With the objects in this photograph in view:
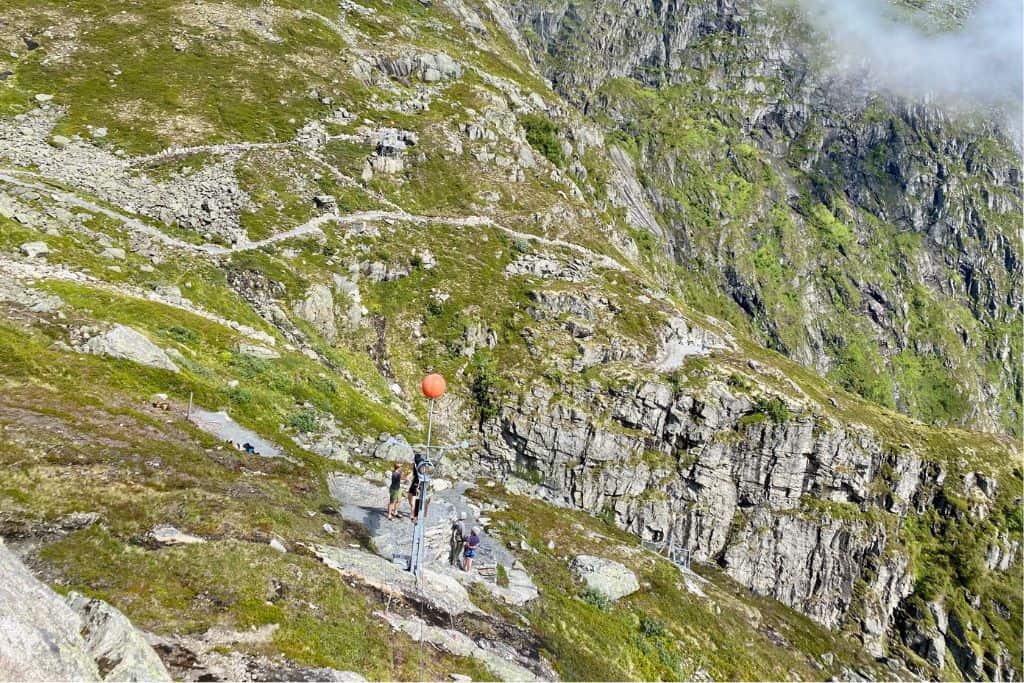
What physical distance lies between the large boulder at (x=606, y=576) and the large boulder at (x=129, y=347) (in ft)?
78.1

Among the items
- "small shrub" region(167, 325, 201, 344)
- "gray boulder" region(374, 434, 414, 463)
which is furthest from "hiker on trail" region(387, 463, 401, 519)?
"small shrub" region(167, 325, 201, 344)

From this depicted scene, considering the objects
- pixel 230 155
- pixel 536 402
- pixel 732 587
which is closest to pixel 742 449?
pixel 732 587

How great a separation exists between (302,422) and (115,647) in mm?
23407

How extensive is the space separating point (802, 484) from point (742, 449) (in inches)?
324

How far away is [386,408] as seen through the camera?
48531 mm

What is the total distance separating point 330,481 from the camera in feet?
84.2

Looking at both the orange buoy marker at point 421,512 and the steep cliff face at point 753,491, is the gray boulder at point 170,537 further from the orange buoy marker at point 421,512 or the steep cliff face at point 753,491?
the steep cliff face at point 753,491

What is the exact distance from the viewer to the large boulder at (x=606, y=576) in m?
27.4

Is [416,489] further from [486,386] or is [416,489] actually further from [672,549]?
[672,549]

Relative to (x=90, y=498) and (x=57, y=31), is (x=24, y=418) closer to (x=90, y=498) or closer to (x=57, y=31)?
(x=90, y=498)

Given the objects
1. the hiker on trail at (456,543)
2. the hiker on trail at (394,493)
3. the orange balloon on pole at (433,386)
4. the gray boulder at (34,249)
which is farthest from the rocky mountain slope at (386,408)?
the orange balloon on pole at (433,386)

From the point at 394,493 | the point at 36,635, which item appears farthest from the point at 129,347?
the point at 36,635

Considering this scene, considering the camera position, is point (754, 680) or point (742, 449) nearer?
point (754, 680)

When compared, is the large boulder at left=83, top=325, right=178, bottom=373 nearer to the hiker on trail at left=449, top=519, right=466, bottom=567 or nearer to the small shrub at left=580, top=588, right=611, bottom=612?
the hiker on trail at left=449, top=519, right=466, bottom=567
